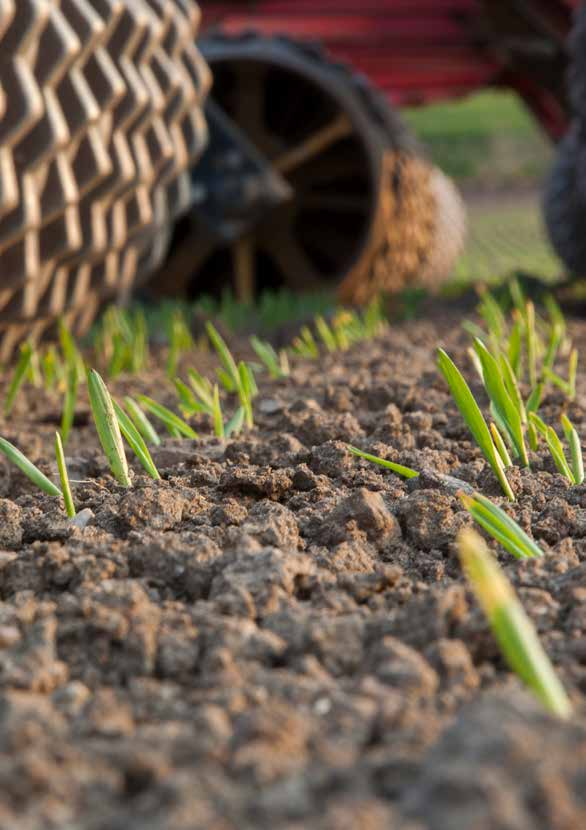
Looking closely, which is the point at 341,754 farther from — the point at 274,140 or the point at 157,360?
the point at 274,140

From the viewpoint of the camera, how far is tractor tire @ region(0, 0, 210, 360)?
1.49 meters

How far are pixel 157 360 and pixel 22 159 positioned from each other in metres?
0.71

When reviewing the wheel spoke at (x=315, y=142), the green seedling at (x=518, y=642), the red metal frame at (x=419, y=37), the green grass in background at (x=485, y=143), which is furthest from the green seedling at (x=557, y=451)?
the green grass in background at (x=485, y=143)

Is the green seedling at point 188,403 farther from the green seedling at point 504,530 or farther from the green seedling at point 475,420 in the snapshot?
the green seedling at point 504,530

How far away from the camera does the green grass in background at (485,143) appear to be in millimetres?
13898

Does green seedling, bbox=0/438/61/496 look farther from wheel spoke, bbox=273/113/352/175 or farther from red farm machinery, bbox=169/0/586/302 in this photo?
wheel spoke, bbox=273/113/352/175

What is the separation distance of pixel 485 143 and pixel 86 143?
566 inches

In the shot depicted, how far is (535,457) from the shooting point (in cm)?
118

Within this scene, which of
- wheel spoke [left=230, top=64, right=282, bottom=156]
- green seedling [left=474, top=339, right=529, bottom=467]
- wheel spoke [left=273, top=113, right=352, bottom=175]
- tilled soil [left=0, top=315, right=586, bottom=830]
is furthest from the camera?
wheel spoke [left=230, top=64, right=282, bottom=156]

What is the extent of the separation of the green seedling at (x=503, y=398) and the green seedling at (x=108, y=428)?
1.35 feet

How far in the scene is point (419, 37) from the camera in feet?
15.4

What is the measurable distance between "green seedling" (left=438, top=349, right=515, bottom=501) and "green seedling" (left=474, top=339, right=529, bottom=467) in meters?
0.06

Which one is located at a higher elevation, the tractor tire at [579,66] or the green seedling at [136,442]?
the tractor tire at [579,66]

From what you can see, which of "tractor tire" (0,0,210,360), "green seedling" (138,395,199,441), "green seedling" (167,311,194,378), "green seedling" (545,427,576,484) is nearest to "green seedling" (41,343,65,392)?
"tractor tire" (0,0,210,360)
